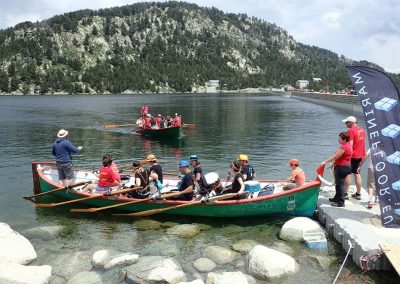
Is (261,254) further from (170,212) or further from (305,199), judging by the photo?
(170,212)

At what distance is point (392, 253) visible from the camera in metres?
9.22

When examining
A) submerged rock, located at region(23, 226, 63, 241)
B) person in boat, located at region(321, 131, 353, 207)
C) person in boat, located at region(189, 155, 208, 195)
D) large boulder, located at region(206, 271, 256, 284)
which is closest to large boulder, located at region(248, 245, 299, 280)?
large boulder, located at region(206, 271, 256, 284)

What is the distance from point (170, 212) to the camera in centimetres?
1438

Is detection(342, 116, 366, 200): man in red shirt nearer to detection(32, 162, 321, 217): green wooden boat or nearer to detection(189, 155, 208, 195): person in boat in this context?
detection(32, 162, 321, 217): green wooden boat

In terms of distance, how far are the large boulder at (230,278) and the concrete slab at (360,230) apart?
9.65 ft

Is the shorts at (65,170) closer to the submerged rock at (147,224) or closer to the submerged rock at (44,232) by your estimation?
the submerged rock at (44,232)

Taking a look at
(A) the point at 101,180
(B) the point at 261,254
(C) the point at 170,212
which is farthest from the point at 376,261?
(A) the point at 101,180

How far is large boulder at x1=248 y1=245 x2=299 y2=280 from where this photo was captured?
9922mm

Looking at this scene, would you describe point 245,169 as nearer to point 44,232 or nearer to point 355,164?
point 355,164

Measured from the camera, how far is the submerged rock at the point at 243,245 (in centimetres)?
1165

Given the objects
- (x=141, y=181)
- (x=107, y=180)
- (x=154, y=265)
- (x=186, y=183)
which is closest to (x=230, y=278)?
(x=154, y=265)

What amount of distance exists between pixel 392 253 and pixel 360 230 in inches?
66.2

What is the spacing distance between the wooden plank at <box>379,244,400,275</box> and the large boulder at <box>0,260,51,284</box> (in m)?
8.30

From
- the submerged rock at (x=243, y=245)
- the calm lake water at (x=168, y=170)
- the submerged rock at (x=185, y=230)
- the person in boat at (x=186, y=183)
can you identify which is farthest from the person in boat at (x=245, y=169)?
the submerged rock at (x=243, y=245)
